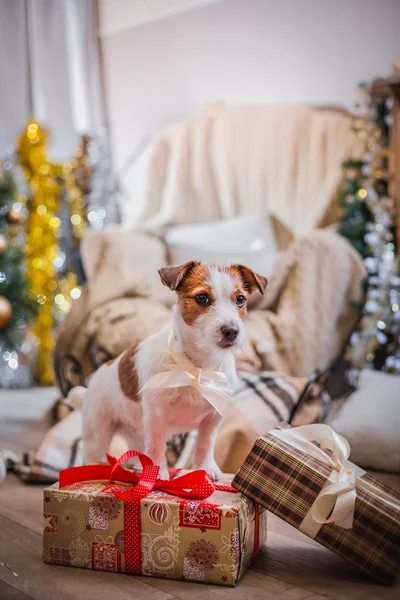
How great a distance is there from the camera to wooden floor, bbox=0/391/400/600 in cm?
120

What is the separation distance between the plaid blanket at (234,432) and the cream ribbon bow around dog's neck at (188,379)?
564 millimetres

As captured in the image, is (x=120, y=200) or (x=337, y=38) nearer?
(x=337, y=38)

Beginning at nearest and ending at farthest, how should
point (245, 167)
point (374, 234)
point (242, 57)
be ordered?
point (374, 234), point (245, 167), point (242, 57)

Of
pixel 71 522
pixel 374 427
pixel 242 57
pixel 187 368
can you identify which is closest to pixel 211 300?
pixel 187 368

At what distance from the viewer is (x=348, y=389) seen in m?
3.06

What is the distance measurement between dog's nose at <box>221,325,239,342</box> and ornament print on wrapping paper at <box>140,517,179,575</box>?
13.1 inches

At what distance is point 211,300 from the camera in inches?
49.3

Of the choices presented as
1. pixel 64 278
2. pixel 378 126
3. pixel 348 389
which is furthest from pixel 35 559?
pixel 64 278

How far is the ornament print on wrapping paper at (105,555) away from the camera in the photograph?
1286mm

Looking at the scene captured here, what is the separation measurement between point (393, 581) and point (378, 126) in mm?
2172

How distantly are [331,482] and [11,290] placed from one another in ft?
8.87

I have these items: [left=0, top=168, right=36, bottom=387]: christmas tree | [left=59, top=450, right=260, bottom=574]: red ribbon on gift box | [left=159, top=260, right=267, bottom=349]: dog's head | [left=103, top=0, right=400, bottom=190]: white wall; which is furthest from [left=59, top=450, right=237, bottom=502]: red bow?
[left=103, top=0, right=400, bottom=190]: white wall

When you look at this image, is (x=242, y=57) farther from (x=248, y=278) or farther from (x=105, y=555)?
(x=105, y=555)

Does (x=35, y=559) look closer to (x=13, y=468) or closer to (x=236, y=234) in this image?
(x=13, y=468)
